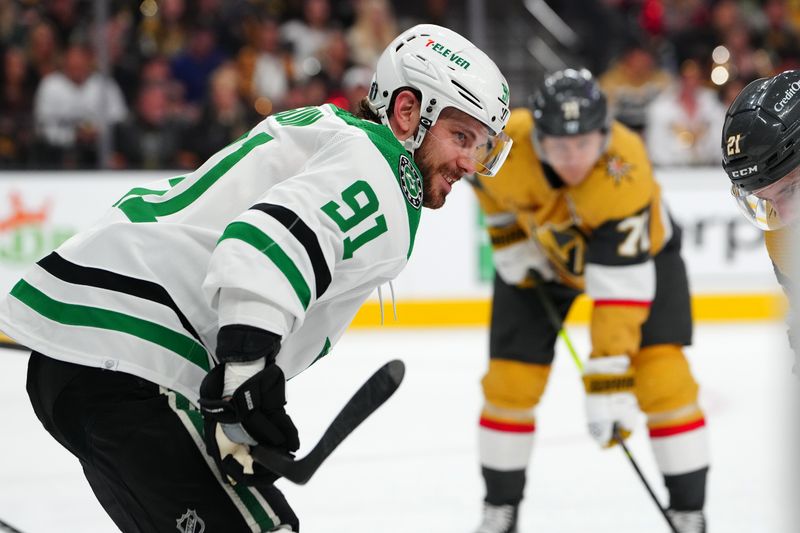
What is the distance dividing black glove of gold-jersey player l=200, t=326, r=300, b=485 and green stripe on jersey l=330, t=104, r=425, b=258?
0.99 feet

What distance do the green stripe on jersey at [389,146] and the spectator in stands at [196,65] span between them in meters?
5.17

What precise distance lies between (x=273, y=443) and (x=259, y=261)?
284mm

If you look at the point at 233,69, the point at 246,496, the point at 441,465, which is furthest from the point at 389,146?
the point at 233,69

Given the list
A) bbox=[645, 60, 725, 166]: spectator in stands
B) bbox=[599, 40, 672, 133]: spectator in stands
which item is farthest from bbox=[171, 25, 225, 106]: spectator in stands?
bbox=[645, 60, 725, 166]: spectator in stands

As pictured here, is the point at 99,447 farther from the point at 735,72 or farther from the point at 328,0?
the point at 735,72

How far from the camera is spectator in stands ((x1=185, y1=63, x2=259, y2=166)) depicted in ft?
20.7

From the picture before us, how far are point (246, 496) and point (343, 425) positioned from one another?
0.22 meters

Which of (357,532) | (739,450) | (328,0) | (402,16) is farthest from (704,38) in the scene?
(357,532)

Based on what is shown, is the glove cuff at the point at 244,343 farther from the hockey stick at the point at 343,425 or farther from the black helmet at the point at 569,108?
the black helmet at the point at 569,108

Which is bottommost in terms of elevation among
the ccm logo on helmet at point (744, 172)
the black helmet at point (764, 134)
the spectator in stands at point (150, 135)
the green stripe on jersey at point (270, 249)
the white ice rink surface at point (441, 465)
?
the white ice rink surface at point (441, 465)

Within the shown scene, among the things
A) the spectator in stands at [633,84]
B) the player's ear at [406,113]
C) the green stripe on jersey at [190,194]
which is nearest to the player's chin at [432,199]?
the player's ear at [406,113]

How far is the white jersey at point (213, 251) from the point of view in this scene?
1.53 meters

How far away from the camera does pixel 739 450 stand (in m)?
3.80

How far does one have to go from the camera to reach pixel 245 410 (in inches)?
58.1
